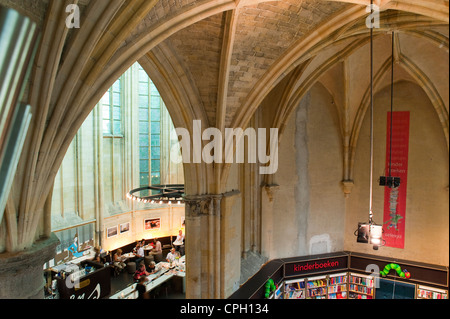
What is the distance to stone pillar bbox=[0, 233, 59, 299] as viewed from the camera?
147 inches

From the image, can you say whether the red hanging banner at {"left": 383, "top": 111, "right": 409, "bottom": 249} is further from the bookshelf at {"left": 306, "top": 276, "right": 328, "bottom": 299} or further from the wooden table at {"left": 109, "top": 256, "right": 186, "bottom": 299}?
the wooden table at {"left": 109, "top": 256, "right": 186, "bottom": 299}

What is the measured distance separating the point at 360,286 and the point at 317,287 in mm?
1539

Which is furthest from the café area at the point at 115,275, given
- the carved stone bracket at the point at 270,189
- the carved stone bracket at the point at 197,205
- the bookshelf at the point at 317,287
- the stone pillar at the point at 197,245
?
the bookshelf at the point at 317,287

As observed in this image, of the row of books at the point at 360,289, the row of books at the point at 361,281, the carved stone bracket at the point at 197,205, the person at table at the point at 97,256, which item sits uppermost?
the carved stone bracket at the point at 197,205

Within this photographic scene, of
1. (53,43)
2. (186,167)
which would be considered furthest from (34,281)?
(186,167)

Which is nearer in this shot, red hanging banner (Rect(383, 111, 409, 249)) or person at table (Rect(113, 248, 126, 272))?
red hanging banner (Rect(383, 111, 409, 249))

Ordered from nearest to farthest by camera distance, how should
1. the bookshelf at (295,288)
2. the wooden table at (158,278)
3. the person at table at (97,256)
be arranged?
the wooden table at (158,278) → the bookshelf at (295,288) → the person at table at (97,256)

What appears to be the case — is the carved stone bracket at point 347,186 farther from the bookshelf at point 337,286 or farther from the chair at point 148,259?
the chair at point 148,259

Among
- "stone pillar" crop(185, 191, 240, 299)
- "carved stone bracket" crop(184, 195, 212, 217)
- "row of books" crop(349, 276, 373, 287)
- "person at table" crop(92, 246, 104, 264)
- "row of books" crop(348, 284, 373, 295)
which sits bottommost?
"row of books" crop(348, 284, 373, 295)

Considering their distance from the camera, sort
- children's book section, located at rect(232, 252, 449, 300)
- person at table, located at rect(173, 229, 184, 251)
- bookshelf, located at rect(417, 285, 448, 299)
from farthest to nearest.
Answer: person at table, located at rect(173, 229, 184, 251)
children's book section, located at rect(232, 252, 449, 300)
bookshelf, located at rect(417, 285, 448, 299)

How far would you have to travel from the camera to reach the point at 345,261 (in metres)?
10.7

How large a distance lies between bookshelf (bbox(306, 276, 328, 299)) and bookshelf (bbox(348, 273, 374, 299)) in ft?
3.06

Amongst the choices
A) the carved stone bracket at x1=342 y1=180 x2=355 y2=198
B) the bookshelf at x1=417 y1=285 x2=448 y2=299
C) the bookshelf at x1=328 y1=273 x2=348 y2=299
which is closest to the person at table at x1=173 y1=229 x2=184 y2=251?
the bookshelf at x1=328 y1=273 x2=348 y2=299

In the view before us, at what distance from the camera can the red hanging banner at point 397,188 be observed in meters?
10.4
